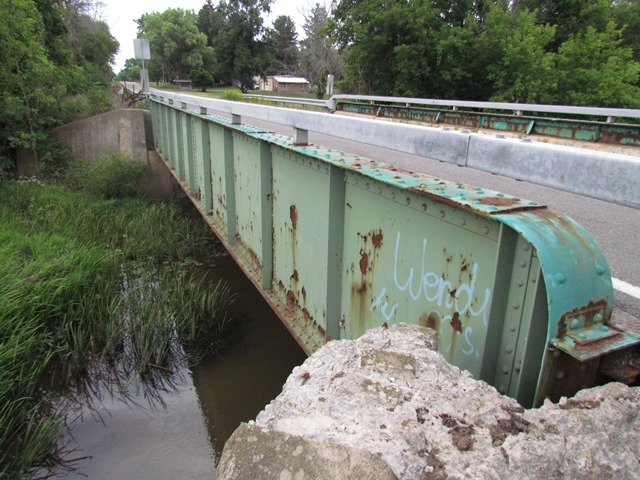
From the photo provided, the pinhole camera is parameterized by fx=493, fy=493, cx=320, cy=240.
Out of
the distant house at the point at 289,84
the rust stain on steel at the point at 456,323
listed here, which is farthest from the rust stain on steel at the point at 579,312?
the distant house at the point at 289,84

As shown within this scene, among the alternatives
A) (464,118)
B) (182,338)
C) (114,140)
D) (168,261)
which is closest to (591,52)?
(464,118)

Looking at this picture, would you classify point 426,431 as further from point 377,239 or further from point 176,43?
point 176,43

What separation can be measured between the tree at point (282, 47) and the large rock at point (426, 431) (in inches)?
2841

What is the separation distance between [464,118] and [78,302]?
21.4 feet

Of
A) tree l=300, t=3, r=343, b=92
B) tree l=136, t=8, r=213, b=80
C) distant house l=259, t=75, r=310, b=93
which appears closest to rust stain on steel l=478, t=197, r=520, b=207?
tree l=300, t=3, r=343, b=92

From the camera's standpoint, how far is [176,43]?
256 feet

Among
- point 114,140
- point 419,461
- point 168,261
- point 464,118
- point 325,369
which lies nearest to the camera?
point 419,461

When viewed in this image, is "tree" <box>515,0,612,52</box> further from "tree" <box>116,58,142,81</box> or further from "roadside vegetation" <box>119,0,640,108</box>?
"tree" <box>116,58,142,81</box>

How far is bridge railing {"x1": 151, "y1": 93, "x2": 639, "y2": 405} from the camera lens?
150 cm

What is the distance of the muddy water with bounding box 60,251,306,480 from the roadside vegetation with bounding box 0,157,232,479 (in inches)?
9.6

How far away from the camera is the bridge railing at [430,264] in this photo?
1503mm

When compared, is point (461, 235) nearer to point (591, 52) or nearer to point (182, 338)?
point (182, 338)

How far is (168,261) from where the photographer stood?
367 inches

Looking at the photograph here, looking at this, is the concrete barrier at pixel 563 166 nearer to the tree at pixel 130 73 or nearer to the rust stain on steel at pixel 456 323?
the rust stain on steel at pixel 456 323
